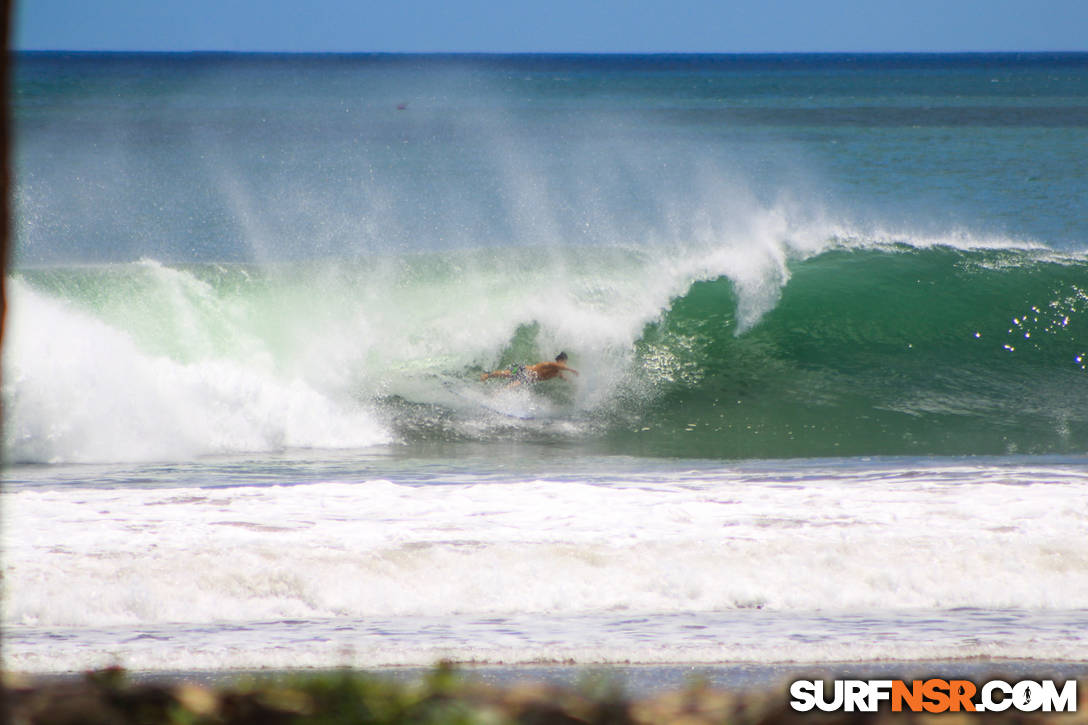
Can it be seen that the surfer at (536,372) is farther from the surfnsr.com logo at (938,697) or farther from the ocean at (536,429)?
the surfnsr.com logo at (938,697)

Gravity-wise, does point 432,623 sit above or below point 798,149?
below

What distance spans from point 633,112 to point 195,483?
61.6 m

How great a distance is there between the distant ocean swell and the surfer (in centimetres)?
17

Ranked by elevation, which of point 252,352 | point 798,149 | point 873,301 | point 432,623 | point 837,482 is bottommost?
point 432,623

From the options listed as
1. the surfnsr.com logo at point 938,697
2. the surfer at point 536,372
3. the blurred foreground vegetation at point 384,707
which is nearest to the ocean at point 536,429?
the surfer at point 536,372

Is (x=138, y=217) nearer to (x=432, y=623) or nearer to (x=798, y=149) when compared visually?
(x=432, y=623)

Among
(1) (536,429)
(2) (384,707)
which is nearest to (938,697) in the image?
(2) (384,707)

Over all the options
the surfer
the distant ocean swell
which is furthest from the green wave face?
the surfer

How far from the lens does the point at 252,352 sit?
1241 centimetres

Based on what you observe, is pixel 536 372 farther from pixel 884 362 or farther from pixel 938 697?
pixel 938 697

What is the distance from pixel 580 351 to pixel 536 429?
7.63 feet

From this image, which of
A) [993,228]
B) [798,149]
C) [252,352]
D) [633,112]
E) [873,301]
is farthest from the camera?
[633,112]

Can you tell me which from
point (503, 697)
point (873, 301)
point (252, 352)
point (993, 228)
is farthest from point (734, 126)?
point (503, 697)

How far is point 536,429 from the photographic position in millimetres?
10570
